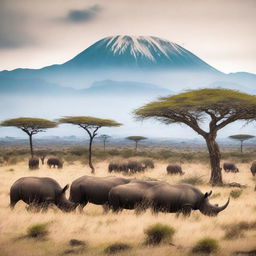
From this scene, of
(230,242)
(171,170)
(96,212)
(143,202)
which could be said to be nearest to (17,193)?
(96,212)

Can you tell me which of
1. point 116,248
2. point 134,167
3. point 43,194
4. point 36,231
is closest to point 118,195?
point 43,194

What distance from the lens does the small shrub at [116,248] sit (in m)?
9.05

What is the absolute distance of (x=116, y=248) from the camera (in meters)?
9.26

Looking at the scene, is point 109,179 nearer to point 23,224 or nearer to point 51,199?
point 51,199

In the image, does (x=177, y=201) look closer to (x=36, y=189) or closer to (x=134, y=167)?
(x=36, y=189)

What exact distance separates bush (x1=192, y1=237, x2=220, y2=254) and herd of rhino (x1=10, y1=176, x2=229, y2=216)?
3.03 metres

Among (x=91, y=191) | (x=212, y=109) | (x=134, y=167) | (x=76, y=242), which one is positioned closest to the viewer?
(x=76, y=242)

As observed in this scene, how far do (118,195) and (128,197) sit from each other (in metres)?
0.33

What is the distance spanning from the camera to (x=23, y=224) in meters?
11.5

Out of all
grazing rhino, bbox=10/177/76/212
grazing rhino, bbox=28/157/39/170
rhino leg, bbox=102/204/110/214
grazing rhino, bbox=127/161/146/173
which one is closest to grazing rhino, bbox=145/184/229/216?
rhino leg, bbox=102/204/110/214

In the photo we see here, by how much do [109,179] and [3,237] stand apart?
4591mm

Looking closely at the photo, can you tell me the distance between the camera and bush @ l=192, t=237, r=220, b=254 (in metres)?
9.05

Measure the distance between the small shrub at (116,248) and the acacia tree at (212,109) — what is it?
44.3 feet

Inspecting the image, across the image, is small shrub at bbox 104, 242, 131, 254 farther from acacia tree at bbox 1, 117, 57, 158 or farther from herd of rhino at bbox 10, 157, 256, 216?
acacia tree at bbox 1, 117, 57, 158
